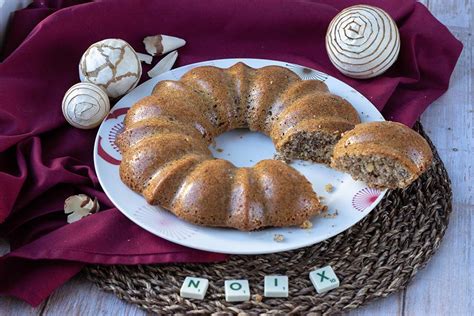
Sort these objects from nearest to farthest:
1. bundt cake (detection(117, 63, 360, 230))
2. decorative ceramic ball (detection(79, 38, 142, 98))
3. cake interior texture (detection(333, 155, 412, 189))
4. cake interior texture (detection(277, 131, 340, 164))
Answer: bundt cake (detection(117, 63, 360, 230))
cake interior texture (detection(333, 155, 412, 189))
cake interior texture (detection(277, 131, 340, 164))
decorative ceramic ball (detection(79, 38, 142, 98))

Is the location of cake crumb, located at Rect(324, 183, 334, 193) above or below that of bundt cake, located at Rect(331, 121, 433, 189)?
below

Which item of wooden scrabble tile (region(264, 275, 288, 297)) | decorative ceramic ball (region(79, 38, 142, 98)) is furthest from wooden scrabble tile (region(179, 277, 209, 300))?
decorative ceramic ball (region(79, 38, 142, 98))

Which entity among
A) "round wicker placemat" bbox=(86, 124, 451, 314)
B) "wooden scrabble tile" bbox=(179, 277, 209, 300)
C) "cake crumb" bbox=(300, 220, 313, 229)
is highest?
"cake crumb" bbox=(300, 220, 313, 229)

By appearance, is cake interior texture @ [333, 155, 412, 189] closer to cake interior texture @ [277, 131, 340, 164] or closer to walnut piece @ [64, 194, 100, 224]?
cake interior texture @ [277, 131, 340, 164]

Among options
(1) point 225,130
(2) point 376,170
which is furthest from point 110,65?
(2) point 376,170

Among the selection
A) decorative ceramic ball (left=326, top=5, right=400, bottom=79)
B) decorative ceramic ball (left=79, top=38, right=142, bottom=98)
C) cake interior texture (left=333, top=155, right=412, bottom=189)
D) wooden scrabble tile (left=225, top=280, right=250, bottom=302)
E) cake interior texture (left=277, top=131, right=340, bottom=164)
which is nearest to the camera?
wooden scrabble tile (left=225, top=280, right=250, bottom=302)

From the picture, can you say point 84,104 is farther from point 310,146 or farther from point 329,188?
point 329,188
